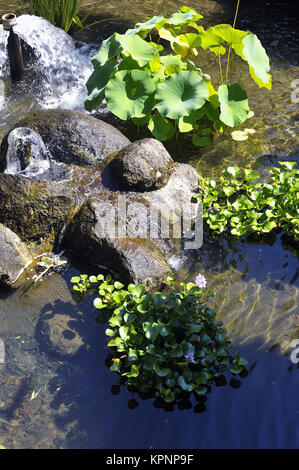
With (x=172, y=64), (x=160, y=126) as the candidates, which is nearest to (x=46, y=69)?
(x=172, y=64)

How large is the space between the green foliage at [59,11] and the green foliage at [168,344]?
18.3 feet

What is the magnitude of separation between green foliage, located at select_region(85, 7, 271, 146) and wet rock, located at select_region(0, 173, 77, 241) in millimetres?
1185

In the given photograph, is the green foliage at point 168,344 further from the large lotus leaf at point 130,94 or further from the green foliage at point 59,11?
the green foliage at point 59,11

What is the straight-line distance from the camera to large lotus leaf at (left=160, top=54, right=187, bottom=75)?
5629mm

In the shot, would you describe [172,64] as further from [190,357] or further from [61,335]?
[190,357]

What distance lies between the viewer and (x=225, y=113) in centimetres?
535

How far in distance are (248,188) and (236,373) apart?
2.13 metres

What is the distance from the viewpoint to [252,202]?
4.95 meters

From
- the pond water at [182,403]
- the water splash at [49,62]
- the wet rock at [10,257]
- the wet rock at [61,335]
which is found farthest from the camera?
the water splash at [49,62]

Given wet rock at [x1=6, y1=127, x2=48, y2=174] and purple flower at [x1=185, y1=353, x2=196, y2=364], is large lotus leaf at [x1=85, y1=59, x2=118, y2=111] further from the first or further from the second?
purple flower at [x1=185, y1=353, x2=196, y2=364]

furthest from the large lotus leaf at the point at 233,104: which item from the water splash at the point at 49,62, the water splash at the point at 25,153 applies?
the water splash at the point at 49,62

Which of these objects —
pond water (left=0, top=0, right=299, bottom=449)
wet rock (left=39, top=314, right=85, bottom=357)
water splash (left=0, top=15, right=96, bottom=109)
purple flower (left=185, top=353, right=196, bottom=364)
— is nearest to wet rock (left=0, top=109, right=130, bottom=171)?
pond water (left=0, top=0, right=299, bottom=449)

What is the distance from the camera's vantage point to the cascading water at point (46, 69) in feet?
22.5

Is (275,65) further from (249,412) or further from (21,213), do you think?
(249,412)
